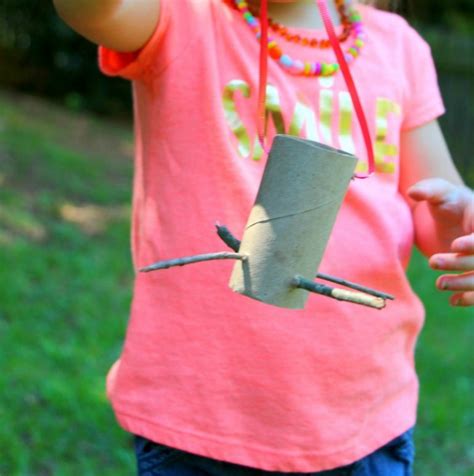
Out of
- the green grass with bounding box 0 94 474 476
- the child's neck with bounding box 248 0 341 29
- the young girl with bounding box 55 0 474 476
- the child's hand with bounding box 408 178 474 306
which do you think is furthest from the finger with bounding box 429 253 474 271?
the green grass with bounding box 0 94 474 476

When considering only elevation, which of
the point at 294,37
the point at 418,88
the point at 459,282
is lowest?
the point at 459,282

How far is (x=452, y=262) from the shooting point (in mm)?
1079

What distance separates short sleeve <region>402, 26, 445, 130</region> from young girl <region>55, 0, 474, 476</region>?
12 cm

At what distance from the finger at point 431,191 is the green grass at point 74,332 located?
1.67m

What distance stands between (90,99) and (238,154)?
25.7ft

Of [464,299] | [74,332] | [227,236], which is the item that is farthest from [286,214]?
[74,332]

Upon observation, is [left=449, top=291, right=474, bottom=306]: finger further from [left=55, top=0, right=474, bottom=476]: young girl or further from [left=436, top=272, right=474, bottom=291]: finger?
[left=55, top=0, right=474, bottom=476]: young girl

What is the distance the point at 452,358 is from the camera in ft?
11.4

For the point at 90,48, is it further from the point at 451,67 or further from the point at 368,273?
the point at 368,273

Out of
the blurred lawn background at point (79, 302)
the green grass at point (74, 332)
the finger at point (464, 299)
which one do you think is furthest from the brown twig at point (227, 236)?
the green grass at point (74, 332)

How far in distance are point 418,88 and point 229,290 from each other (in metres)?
0.55

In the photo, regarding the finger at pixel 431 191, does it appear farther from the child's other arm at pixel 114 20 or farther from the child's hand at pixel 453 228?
the child's other arm at pixel 114 20

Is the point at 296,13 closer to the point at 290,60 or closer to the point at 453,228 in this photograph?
the point at 290,60

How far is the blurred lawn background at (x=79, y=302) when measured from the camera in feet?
8.74
